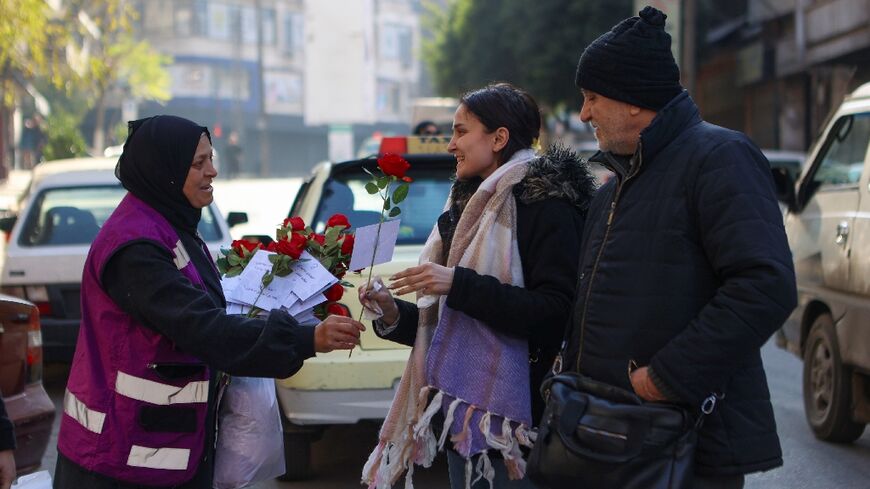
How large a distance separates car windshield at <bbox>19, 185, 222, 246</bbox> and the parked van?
430 centimetres

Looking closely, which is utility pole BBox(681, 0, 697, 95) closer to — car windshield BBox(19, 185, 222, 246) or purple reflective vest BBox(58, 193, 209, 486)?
car windshield BBox(19, 185, 222, 246)

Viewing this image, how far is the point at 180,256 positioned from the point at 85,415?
46 cm

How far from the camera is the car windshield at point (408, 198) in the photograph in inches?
270

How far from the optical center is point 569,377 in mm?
2842

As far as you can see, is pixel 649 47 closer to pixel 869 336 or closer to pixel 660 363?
pixel 660 363

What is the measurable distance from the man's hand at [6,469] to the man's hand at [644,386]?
140 cm

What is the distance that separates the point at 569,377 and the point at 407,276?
0.63 m

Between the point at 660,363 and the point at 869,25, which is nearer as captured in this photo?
the point at 660,363

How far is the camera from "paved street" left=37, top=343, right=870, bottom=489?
6465 millimetres

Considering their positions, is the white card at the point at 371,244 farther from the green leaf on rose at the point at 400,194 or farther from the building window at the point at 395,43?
the building window at the point at 395,43

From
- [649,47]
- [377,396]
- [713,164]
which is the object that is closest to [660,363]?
[713,164]

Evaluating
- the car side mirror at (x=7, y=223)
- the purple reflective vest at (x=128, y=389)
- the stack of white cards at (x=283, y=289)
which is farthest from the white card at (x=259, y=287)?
the car side mirror at (x=7, y=223)

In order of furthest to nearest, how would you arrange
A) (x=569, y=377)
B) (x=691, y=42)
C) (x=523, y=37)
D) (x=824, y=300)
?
(x=523, y=37), (x=691, y=42), (x=824, y=300), (x=569, y=377)

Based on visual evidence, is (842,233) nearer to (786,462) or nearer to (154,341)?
(786,462)
